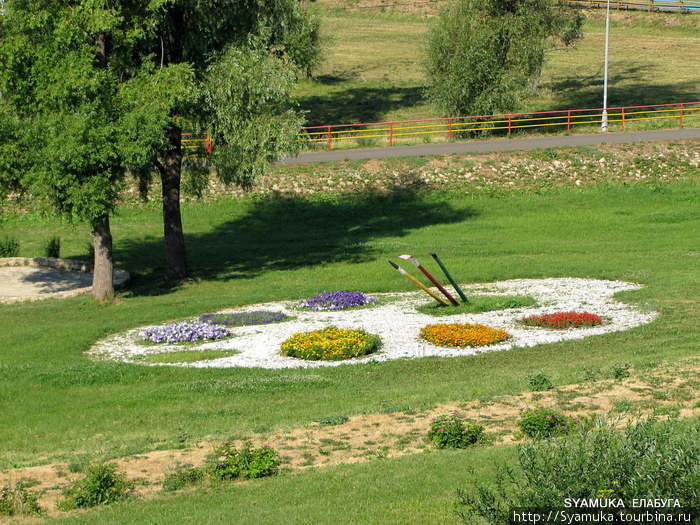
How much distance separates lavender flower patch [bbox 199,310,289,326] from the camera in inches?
939

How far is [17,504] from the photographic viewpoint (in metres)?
10.9

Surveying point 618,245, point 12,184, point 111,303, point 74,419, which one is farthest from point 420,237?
point 74,419

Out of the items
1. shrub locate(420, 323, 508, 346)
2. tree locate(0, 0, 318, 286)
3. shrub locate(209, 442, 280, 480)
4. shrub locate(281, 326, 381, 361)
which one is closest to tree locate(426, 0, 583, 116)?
tree locate(0, 0, 318, 286)

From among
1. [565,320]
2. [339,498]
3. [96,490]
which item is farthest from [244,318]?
[339,498]

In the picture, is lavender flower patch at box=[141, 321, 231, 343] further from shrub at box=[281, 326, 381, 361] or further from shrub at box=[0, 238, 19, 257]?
shrub at box=[0, 238, 19, 257]

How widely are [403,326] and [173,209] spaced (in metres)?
11.2

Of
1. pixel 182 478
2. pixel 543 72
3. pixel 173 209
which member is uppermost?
pixel 543 72

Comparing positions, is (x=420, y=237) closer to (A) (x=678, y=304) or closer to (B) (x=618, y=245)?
(B) (x=618, y=245)

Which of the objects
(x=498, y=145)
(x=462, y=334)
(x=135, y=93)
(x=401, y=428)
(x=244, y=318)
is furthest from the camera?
(x=498, y=145)

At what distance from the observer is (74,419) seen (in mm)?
15727

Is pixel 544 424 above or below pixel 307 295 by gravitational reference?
above

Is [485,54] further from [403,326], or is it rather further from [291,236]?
[403,326]

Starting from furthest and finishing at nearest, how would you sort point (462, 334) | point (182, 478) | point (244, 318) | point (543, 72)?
1. point (543, 72)
2. point (244, 318)
3. point (462, 334)
4. point (182, 478)

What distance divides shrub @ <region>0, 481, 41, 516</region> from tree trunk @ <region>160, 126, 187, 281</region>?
1961 cm
